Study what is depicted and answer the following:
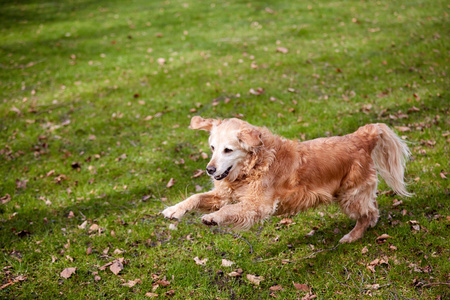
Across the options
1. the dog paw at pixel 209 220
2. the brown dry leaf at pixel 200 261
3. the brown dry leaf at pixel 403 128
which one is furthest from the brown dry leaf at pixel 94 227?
the brown dry leaf at pixel 403 128

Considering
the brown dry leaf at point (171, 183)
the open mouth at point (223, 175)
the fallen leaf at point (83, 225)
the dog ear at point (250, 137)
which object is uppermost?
the dog ear at point (250, 137)

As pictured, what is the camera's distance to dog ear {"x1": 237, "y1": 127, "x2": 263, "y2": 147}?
4.44 metres

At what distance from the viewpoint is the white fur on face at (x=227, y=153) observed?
176 inches

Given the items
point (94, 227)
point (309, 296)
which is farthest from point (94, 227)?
point (309, 296)

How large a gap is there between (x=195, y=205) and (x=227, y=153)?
755 mm

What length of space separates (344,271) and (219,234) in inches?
74.2

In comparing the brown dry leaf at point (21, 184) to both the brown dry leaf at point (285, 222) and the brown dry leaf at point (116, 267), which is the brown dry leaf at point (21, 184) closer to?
the brown dry leaf at point (116, 267)

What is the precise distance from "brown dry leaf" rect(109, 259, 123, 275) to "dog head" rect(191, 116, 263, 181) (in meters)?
1.92

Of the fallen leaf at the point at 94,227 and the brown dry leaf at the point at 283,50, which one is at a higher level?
the brown dry leaf at the point at 283,50

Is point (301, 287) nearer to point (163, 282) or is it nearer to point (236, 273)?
point (236, 273)

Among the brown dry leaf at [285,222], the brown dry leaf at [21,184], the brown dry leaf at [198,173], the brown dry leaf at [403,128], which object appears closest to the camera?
the brown dry leaf at [285,222]

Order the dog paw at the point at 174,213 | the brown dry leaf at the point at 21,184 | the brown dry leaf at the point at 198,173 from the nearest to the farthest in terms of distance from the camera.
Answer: the dog paw at the point at 174,213 → the brown dry leaf at the point at 198,173 → the brown dry leaf at the point at 21,184

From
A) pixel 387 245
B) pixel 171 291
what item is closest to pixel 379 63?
pixel 387 245

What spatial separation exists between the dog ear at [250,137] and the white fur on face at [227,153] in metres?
0.08
